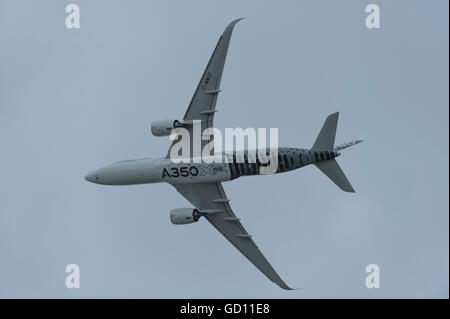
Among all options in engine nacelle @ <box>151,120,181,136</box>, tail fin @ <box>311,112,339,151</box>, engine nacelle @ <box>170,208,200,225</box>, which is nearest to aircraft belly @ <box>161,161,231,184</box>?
engine nacelle @ <box>170,208,200,225</box>

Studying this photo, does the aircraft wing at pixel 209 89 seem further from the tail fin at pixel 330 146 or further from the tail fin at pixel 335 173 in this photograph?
the tail fin at pixel 335 173

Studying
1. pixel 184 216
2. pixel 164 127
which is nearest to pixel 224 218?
pixel 184 216

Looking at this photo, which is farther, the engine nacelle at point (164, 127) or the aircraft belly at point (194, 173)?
the aircraft belly at point (194, 173)

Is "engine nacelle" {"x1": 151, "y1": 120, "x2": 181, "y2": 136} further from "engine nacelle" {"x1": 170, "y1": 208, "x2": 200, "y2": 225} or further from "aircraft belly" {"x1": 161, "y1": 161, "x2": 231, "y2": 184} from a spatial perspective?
"engine nacelle" {"x1": 170, "y1": 208, "x2": 200, "y2": 225}

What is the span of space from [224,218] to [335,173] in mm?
11217

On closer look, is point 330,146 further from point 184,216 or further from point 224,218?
point 184,216

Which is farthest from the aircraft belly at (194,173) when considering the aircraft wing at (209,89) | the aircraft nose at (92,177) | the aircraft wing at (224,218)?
the aircraft nose at (92,177)

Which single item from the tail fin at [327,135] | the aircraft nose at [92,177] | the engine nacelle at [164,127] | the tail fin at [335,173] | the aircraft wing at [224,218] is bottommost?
the aircraft wing at [224,218]

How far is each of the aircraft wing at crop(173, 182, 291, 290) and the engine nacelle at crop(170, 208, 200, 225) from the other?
0.97 metres

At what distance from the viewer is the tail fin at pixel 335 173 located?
64438 millimetres

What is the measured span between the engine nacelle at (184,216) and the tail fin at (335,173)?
36.7 ft

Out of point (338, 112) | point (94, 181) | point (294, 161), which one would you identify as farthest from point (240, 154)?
point (94, 181)

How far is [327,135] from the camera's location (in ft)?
213

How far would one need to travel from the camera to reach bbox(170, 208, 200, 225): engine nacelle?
2724 inches
